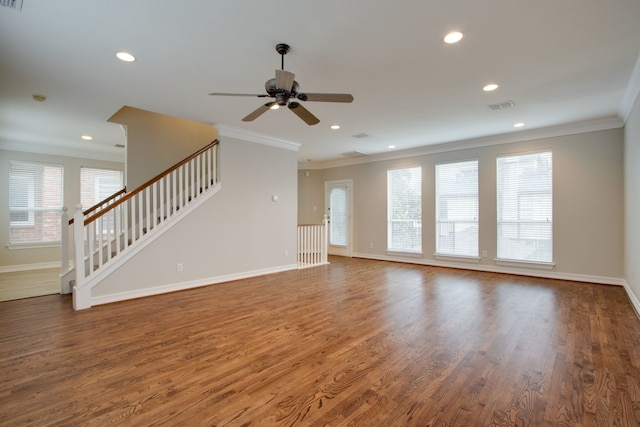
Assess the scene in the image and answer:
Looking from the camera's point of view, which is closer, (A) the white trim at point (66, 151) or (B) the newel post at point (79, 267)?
(B) the newel post at point (79, 267)

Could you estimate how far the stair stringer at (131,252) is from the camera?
382 cm

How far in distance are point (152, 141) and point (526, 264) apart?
7509 mm

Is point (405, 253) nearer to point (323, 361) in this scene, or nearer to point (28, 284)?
point (323, 361)

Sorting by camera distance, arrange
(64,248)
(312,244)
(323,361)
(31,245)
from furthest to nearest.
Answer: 1. (312,244)
2. (31,245)
3. (64,248)
4. (323,361)

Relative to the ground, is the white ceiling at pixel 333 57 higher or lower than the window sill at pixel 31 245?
higher

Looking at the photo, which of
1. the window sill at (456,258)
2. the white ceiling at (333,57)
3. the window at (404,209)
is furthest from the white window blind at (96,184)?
the window sill at (456,258)

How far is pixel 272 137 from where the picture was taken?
5.97 m

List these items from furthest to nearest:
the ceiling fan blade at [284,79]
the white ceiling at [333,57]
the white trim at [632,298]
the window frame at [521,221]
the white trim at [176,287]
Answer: the window frame at [521,221] < the white trim at [176,287] < the white trim at [632,298] < the ceiling fan blade at [284,79] < the white ceiling at [333,57]

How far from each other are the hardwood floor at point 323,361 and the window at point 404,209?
3.07 m

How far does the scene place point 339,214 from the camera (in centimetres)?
884

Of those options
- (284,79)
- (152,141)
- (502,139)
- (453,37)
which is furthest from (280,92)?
(502,139)

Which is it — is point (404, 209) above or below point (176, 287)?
above

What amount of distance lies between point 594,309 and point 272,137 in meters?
5.62

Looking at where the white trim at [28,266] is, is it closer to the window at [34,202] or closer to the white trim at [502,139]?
the window at [34,202]
